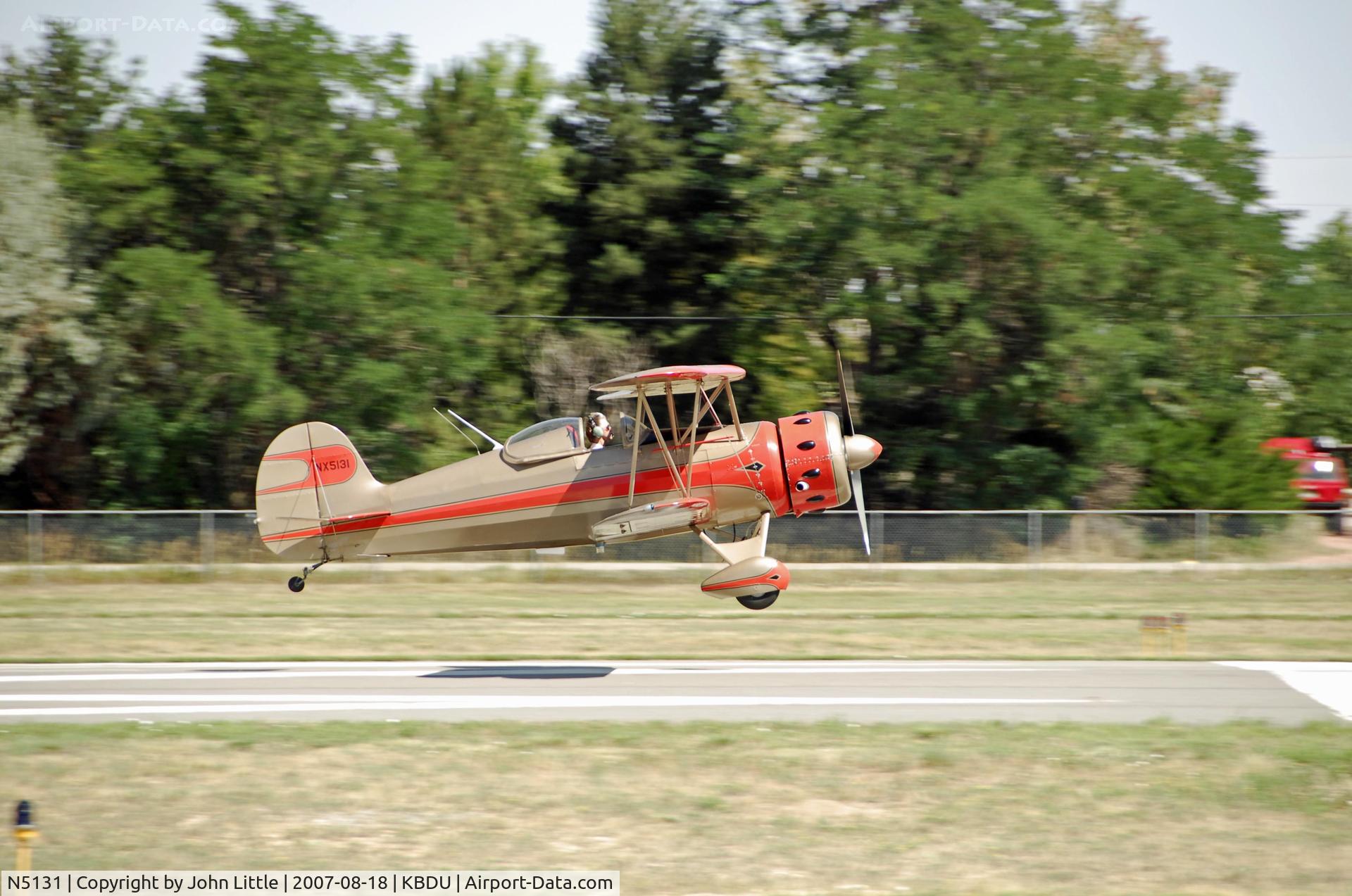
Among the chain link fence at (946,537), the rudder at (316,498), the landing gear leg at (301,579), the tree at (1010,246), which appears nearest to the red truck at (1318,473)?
the tree at (1010,246)

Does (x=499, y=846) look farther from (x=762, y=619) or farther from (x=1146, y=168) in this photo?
(x=1146, y=168)

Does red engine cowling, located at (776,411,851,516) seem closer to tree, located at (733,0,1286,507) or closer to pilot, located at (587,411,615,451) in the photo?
pilot, located at (587,411,615,451)

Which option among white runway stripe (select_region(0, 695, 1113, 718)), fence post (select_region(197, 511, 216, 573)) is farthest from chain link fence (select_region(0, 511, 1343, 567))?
white runway stripe (select_region(0, 695, 1113, 718))

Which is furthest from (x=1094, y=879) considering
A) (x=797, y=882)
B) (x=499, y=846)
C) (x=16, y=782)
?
(x=16, y=782)

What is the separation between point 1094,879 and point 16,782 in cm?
852

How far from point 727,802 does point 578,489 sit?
7166 millimetres

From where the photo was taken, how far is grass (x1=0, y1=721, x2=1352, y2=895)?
832cm

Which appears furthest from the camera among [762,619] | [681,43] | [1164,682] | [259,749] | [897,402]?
[681,43]

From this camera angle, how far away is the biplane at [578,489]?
53.0 feet

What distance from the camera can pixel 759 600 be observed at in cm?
1605

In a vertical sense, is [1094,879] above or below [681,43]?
below

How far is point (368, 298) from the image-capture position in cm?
2834

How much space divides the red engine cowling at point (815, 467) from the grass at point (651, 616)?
2.27 m

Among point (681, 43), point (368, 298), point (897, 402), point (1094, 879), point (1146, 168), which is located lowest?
point (1094, 879)
